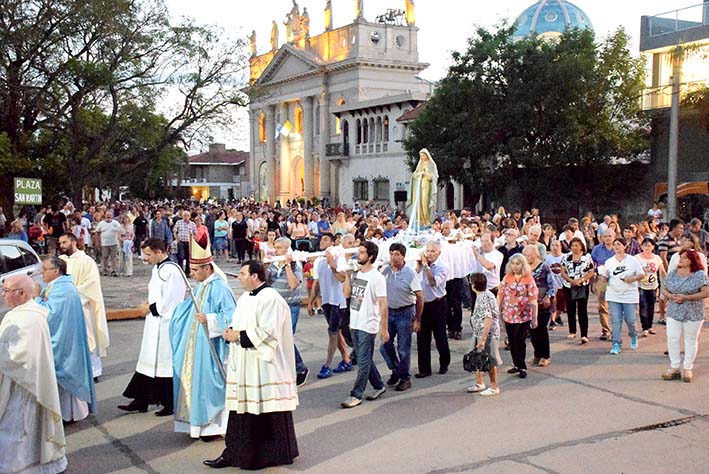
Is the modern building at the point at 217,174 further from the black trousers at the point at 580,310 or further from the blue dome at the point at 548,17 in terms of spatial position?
the black trousers at the point at 580,310

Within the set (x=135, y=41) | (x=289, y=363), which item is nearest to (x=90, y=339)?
(x=289, y=363)

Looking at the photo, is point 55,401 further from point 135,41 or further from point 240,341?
point 135,41

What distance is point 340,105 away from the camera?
58469 millimetres

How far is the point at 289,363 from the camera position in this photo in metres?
6.02

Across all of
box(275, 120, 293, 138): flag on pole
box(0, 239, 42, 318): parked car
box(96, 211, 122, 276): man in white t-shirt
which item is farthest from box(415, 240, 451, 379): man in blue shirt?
box(275, 120, 293, 138): flag on pole

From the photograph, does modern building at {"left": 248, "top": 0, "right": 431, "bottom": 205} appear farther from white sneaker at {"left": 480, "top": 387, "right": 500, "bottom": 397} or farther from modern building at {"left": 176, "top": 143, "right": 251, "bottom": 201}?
white sneaker at {"left": 480, "top": 387, "right": 500, "bottom": 397}

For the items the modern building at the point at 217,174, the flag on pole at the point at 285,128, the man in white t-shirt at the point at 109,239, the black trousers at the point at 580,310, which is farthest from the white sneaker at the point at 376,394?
the modern building at the point at 217,174

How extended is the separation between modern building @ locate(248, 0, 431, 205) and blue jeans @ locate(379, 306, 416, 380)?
127ft

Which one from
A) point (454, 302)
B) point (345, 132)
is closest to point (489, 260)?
point (454, 302)

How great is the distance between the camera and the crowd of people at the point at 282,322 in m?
5.80

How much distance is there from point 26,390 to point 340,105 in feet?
178

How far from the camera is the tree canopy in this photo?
29984mm

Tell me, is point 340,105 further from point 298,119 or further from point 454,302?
point 454,302

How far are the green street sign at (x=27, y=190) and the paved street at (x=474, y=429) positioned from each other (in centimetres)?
1103
